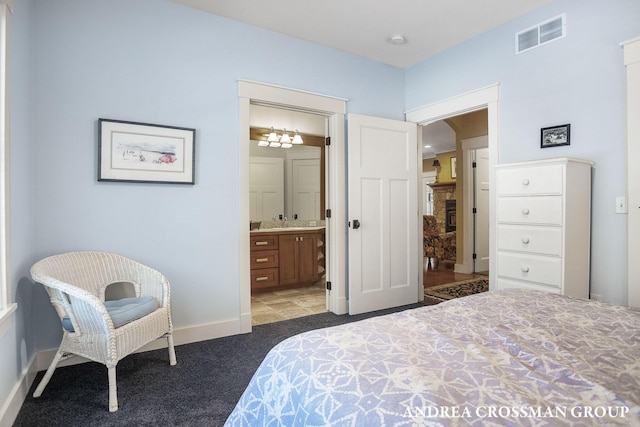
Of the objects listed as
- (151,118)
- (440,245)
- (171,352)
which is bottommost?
(171,352)

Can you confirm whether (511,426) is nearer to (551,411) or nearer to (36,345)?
(551,411)

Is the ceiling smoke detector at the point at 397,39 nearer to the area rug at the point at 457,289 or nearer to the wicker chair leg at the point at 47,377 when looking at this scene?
the area rug at the point at 457,289

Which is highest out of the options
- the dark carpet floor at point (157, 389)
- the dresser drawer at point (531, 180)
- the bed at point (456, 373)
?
the dresser drawer at point (531, 180)

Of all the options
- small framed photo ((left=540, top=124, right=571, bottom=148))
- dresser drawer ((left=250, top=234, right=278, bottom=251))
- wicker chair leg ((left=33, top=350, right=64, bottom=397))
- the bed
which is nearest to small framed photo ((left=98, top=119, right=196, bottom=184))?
wicker chair leg ((left=33, top=350, right=64, bottom=397))

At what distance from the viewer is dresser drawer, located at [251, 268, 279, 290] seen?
4.38m

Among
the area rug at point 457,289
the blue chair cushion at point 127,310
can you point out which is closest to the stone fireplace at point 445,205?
the area rug at point 457,289

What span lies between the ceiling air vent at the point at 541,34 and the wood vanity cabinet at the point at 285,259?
3068 mm

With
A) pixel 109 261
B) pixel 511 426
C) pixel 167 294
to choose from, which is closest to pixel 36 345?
pixel 109 261

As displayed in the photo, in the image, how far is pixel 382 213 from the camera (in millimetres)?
3684

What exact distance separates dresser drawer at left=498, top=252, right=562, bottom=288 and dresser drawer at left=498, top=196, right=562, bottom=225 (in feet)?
0.82

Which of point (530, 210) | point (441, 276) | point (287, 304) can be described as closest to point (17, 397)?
point (287, 304)

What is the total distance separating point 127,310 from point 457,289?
12.8 ft

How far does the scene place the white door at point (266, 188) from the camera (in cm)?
530

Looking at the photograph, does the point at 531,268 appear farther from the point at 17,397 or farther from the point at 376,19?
the point at 17,397
